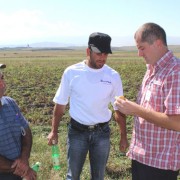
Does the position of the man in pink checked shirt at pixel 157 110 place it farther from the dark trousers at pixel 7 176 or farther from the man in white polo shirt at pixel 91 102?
the dark trousers at pixel 7 176

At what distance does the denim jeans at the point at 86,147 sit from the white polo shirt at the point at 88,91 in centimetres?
14

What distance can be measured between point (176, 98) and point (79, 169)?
1.79 meters

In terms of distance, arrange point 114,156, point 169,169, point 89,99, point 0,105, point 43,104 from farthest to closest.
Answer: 1. point 43,104
2. point 114,156
3. point 89,99
4. point 0,105
5. point 169,169

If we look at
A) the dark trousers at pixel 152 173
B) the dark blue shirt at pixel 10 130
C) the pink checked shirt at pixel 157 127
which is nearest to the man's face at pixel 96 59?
the pink checked shirt at pixel 157 127

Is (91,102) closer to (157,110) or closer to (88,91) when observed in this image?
(88,91)

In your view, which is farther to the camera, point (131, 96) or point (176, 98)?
point (131, 96)

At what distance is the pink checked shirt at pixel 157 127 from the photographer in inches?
107

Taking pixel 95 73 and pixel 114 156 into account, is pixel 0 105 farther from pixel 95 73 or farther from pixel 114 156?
pixel 114 156

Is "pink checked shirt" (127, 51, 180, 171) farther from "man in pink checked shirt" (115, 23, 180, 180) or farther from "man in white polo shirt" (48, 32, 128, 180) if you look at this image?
"man in white polo shirt" (48, 32, 128, 180)

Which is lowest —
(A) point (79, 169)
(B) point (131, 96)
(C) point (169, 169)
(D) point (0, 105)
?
(B) point (131, 96)

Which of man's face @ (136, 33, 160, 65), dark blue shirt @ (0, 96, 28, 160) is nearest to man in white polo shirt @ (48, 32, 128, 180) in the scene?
dark blue shirt @ (0, 96, 28, 160)

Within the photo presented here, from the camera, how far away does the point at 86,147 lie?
13.1 feet

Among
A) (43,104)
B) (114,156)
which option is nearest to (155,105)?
(114,156)

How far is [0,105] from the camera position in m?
3.17
